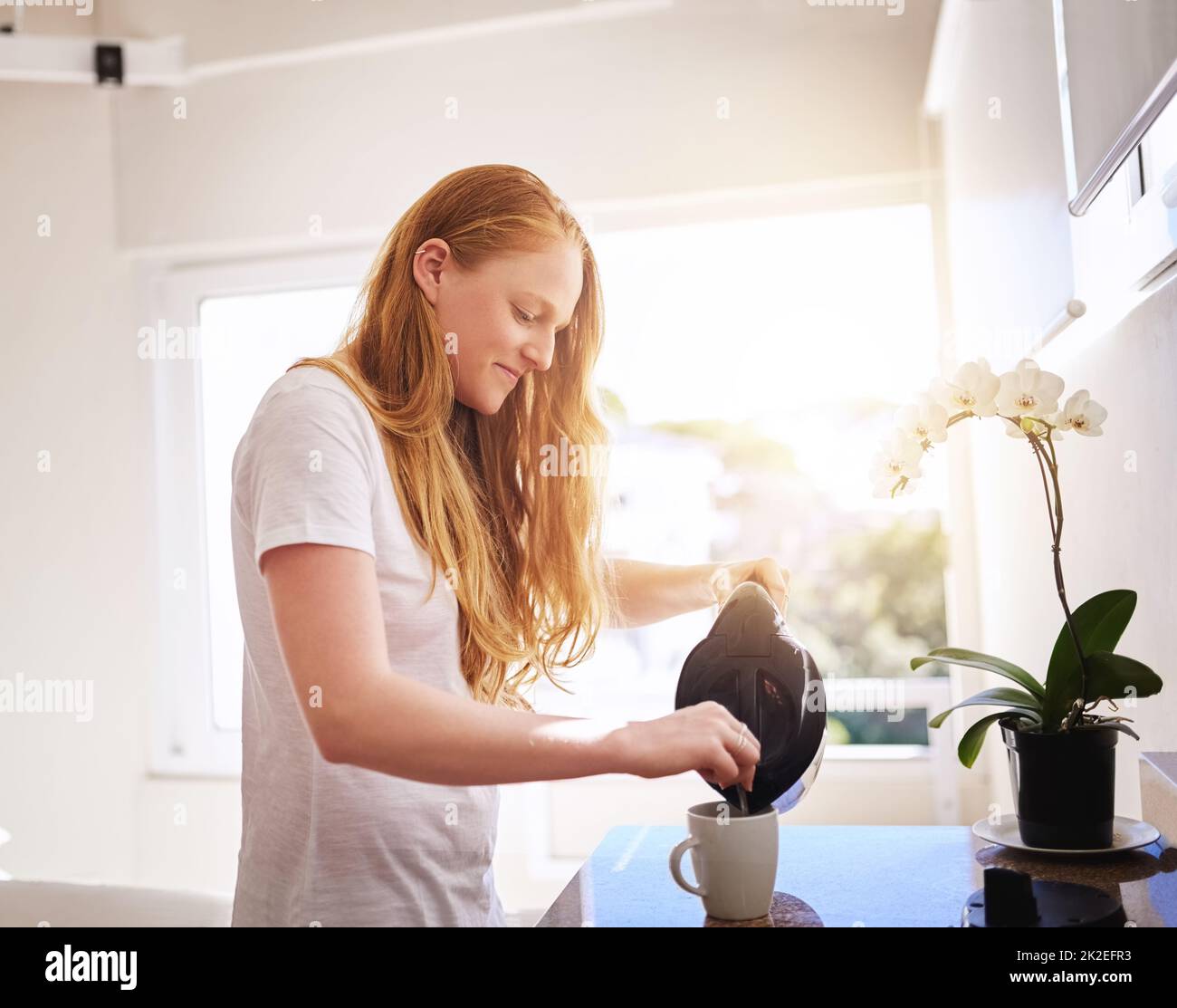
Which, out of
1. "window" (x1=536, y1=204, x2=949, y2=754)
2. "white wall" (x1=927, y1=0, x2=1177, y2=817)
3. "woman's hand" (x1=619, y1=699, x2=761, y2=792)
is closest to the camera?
"woman's hand" (x1=619, y1=699, x2=761, y2=792)

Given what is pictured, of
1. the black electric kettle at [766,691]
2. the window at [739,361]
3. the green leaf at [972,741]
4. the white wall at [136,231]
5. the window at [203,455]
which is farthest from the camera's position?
the window at [203,455]

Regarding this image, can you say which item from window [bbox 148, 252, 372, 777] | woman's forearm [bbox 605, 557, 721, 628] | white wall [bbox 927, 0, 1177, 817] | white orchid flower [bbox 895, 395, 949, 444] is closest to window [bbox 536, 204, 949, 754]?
white wall [bbox 927, 0, 1177, 817]

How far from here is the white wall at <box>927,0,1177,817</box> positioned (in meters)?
0.99

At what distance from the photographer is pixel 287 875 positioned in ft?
2.89

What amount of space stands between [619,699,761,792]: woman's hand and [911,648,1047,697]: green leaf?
9.6 inches

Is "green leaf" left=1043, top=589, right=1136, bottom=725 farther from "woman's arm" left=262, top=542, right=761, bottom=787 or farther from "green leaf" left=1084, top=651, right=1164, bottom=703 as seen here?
"woman's arm" left=262, top=542, right=761, bottom=787

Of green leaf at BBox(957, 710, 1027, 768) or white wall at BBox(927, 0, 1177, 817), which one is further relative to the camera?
white wall at BBox(927, 0, 1177, 817)

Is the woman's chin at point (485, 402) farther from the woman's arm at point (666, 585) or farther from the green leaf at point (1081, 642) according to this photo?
the green leaf at point (1081, 642)

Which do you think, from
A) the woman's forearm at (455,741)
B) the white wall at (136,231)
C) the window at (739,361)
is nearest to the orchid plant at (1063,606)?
the woman's forearm at (455,741)

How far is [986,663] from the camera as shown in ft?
2.93

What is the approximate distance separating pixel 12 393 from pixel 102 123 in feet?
2.56

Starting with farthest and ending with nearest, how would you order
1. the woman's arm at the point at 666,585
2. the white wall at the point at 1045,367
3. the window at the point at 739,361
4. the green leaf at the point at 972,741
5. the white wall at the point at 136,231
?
the white wall at the point at 136,231 < the window at the point at 739,361 < the woman's arm at the point at 666,585 < the white wall at the point at 1045,367 < the green leaf at the point at 972,741

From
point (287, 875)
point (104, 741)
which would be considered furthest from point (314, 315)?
point (287, 875)

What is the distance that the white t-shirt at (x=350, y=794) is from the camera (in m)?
0.85
